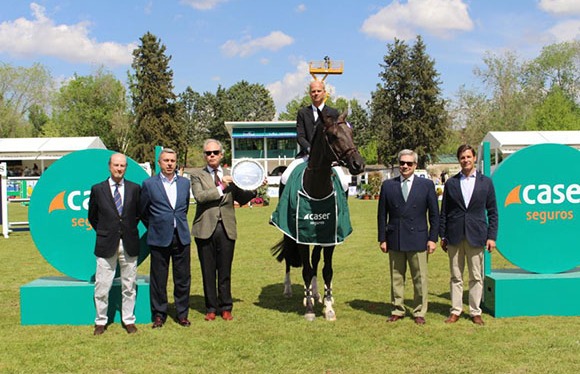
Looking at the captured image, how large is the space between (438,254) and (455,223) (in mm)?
5689

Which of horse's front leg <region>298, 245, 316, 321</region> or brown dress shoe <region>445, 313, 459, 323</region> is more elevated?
horse's front leg <region>298, 245, 316, 321</region>

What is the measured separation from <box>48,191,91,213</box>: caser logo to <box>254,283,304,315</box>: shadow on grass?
8.77 feet

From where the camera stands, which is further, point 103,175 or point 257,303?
point 257,303

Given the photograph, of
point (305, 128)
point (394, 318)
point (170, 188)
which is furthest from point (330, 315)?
point (170, 188)

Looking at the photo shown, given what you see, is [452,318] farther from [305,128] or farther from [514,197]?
[305,128]

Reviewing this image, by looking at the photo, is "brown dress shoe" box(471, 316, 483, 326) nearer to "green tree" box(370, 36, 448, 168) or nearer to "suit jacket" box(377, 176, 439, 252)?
"suit jacket" box(377, 176, 439, 252)

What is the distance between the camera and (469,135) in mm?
59531

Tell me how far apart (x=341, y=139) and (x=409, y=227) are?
4.60ft

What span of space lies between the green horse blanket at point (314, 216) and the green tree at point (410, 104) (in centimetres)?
4866

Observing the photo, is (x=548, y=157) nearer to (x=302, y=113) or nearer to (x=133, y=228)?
(x=302, y=113)

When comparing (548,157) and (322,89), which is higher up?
(322,89)

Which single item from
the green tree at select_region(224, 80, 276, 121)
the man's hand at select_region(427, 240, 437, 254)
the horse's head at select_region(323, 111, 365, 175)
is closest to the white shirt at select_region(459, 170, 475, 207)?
the man's hand at select_region(427, 240, 437, 254)

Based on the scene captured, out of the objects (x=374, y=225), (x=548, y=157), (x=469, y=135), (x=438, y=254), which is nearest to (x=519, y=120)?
(x=469, y=135)

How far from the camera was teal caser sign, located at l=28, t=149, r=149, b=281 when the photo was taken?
6.24 metres
